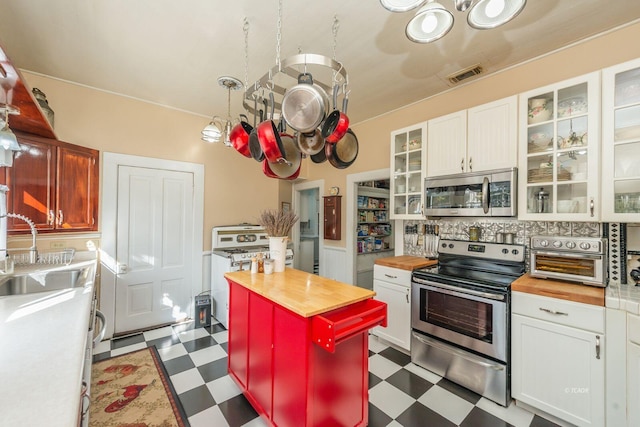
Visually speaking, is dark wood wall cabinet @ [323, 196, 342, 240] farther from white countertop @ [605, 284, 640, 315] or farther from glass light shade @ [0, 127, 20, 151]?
glass light shade @ [0, 127, 20, 151]

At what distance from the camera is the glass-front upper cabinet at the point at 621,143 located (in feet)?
5.59

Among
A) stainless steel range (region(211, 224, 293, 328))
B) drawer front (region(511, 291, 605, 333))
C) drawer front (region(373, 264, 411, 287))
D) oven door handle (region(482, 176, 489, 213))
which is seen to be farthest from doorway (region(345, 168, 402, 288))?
drawer front (region(511, 291, 605, 333))

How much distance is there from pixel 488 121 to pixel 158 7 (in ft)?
8.70

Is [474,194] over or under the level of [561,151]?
under

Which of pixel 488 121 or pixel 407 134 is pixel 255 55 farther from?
pixel 488 121

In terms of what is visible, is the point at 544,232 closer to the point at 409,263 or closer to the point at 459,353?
the point at 409,263

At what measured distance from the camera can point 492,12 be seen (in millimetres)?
1317

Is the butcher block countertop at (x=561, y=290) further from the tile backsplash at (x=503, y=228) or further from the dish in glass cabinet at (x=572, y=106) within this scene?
the dish in glass cabinet at (x=572, y=106)

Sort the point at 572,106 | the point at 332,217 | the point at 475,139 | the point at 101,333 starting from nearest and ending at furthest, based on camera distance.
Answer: the point at 101,333 < the point at 572,106 < the point at 475,139 < the point at 332,217

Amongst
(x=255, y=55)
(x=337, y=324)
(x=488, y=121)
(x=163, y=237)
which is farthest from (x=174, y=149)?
(x=488, y=121)

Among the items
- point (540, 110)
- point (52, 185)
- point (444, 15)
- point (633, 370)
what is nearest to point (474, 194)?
point (540, 110)

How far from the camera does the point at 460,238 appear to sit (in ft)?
8.99

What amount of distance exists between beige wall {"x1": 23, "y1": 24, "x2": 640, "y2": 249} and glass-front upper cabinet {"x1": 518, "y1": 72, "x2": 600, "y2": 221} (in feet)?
1.19

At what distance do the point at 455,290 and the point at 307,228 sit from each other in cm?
432
